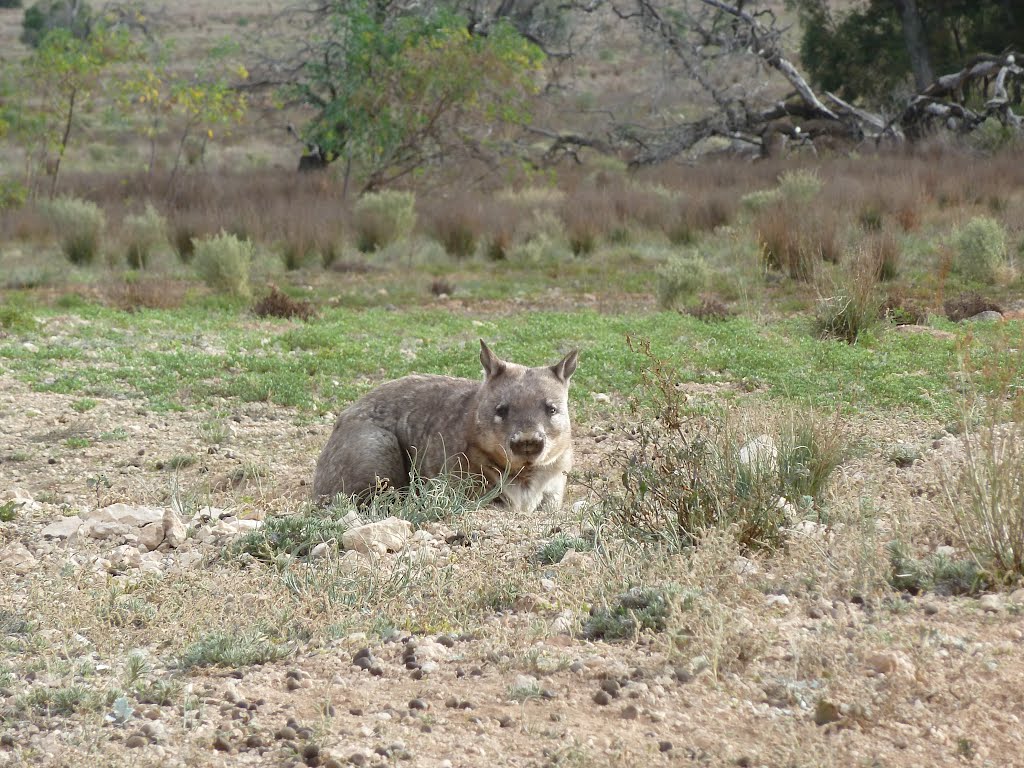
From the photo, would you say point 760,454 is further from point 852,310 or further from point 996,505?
point 852,310

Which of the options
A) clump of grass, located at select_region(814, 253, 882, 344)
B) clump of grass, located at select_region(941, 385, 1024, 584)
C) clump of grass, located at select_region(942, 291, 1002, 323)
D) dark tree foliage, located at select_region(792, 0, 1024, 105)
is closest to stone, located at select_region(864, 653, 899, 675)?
clump of grass, located at select_region(941, 385, 1024, 584)

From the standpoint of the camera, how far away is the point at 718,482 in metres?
5.46

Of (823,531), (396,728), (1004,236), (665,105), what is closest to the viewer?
(396,728)

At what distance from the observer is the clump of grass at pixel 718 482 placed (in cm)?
534

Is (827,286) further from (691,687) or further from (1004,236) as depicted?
(691,687)

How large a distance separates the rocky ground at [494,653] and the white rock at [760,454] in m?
0.39

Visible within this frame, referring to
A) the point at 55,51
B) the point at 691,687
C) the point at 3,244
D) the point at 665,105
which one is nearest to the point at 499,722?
the point at 691,687

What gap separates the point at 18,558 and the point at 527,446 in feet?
8.73

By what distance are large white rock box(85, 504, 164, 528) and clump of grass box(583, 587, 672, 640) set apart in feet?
9.16

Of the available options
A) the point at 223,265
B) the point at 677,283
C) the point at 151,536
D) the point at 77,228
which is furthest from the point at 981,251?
the point at 77,228

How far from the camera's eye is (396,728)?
3.71 metres

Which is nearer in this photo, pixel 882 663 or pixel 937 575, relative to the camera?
pixel 882 663

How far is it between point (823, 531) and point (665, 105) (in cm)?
3564

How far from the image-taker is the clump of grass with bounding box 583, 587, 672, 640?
4.41 m
